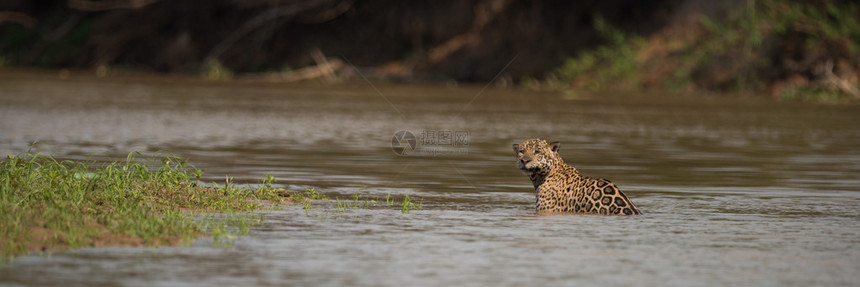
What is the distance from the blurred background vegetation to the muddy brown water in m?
4.16

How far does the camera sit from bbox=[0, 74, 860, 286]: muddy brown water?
874cm

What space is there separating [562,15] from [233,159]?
2883cm

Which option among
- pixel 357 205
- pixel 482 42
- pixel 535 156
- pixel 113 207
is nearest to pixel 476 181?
pixel 357 205

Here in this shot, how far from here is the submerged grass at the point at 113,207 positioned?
9492 millimetres

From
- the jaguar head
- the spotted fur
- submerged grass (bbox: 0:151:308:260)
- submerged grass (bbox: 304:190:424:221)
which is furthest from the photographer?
the jaguar head

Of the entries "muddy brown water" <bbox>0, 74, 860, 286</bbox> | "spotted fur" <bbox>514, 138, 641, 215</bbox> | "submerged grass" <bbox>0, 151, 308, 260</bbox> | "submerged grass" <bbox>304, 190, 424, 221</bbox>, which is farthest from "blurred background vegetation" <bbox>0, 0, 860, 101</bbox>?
"submerged grass" <bbox>0, 151, 308, 260</bbox>

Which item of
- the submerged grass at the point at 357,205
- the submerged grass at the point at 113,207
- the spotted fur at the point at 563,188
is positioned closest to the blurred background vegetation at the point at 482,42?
the submerged grass at the point at 357,205

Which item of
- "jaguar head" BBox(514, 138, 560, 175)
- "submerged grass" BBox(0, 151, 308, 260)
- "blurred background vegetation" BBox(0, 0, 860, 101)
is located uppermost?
"blurred background vegetation" BBox(0, 0, 860, 101)

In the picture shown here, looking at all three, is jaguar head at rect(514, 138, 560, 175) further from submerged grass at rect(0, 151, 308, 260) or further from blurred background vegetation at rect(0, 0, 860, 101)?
blurred background vegetation at rect(0, 0, 860, 101)

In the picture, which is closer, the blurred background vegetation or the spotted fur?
the spotted fur

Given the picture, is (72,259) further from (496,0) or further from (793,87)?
(496,0)

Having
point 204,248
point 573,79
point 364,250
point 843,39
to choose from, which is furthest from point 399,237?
point 573,79

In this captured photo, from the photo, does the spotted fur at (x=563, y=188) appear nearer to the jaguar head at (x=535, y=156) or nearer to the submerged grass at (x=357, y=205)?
the jaguar head at (x=535, y=156)

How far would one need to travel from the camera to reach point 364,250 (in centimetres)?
955
